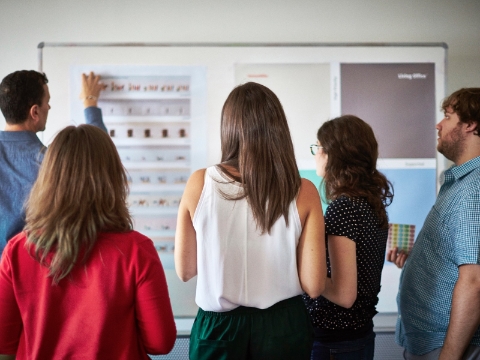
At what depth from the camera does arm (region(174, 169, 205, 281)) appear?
1.21m

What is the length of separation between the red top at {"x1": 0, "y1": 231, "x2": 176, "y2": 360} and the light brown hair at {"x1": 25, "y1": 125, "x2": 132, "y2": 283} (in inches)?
1.4

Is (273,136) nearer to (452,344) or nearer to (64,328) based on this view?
(64,328)

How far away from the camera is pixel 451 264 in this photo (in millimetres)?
1479

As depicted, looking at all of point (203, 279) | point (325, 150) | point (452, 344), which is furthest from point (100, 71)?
point (452, 344)

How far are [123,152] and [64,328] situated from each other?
4.20ft

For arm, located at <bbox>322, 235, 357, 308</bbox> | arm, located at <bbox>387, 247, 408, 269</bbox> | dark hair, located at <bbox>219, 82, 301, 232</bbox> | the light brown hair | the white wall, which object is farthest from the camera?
the white wall

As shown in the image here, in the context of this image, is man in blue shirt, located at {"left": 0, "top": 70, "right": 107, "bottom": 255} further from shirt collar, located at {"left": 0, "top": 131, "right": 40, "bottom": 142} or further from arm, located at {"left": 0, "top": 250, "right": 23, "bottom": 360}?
arm, located at {"left": 0, "top": 250, "right": 23, "bottom": 360}

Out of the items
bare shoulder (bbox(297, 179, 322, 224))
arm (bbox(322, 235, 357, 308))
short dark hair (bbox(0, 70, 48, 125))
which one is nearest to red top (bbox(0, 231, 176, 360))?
bare shoulder (bbox(297, 179, 322, 224))

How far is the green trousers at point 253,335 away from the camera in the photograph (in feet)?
3.94

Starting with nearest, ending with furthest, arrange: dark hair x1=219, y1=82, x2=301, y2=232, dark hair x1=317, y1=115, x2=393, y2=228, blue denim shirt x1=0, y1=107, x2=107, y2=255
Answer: dark hair x1=219, y1=82, x2=301, y2=232 → dark hair x1=317, y1=115, x2=393, y2=228 → blue denim shirt x1=0, y1=107, x2=107, y2=255

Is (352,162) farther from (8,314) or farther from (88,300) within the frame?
(8,314)

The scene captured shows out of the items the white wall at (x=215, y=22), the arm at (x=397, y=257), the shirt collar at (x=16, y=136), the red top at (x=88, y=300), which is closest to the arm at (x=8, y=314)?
the red top at (x=88, y=300)

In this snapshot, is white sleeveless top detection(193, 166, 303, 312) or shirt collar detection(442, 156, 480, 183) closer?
A: white sleeveless top detection(193, 166, 303, 312)

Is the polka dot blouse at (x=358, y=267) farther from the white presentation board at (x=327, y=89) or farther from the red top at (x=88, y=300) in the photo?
the white presentation board at (x=327, y=89)
